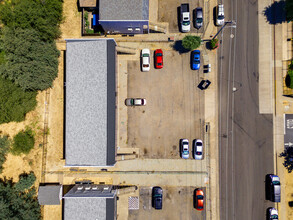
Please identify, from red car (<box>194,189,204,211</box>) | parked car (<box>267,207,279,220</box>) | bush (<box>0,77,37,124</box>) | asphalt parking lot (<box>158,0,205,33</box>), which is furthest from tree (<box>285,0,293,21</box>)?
bush (<box>0,77,37,124</box>)

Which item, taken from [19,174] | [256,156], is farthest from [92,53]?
[256,156]

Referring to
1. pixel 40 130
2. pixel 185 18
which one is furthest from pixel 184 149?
pixel 40 130

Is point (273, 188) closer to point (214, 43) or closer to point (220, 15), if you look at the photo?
point (214, 43)

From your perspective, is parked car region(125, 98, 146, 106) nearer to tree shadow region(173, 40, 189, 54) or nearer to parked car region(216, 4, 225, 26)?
tree shadow region(173, 40, 189, 54)

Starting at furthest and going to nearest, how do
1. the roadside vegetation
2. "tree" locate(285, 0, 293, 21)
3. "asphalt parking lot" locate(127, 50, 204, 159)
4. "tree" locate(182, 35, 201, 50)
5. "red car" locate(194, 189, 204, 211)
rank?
"asphalt parking lot" locate(127, 50, 204, 159) < "red car" locate(194, 189, 204, 211) < "tree" locate(285, 0, 293, 21) < "tree" locate(182, 35, 201, 50) < the roadside vegetation

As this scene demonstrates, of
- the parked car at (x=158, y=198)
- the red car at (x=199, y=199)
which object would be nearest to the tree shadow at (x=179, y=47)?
the red car at (x=199, y=199)
